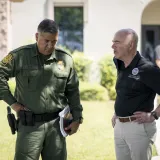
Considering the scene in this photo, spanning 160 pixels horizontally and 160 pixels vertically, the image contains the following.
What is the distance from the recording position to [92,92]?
1130cm

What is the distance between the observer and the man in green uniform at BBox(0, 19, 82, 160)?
3.51 m

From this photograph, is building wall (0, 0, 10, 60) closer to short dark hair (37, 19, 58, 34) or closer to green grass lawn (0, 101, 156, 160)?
green grass lawn (0, 101, 156, 160)

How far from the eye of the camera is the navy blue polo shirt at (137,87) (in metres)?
3.37

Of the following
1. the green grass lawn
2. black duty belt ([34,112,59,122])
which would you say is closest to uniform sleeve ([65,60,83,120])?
black duty belt ([34,112,59,122])

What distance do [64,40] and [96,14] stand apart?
6.30ft

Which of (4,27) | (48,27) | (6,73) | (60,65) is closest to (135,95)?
(60,65)

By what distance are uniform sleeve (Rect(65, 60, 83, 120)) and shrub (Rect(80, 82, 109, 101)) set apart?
24.3 feet

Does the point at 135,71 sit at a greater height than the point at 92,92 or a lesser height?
greater

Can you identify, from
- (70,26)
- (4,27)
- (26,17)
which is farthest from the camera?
(70,26)

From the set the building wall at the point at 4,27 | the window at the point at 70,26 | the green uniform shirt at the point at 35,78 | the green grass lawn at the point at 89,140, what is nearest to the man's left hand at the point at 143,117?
the green uniform shirt at the point at 35,78

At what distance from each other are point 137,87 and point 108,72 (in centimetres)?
886

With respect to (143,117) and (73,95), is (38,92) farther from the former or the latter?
(143,117)

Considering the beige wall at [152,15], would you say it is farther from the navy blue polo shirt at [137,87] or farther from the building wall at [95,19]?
the navy blue polo shirt at [137,87]

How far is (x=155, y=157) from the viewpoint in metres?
5.49
